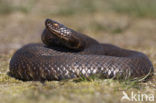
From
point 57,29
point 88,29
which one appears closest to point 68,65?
point 57,29

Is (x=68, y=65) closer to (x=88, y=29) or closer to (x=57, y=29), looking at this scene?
(x=57, y=29)

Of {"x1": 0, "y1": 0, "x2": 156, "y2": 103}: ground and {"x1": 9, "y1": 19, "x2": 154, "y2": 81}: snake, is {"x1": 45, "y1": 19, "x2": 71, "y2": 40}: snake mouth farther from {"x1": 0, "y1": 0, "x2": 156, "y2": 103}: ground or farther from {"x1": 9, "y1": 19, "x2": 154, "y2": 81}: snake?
{"x1": 0, "y1": 0, "x2": 156, "y2": 103}: ground

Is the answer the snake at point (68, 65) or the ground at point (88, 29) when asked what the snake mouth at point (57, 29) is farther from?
the ground at point (88, 29)

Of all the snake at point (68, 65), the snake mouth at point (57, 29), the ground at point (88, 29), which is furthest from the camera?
the snake mouth at point (57, 29)

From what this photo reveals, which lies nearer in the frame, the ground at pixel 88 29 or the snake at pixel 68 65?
the ground at pixel 88 29

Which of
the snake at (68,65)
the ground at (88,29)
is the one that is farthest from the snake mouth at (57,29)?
the ground at (88,29)

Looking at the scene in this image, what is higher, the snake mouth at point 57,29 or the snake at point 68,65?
the snake mouth at point 57,29

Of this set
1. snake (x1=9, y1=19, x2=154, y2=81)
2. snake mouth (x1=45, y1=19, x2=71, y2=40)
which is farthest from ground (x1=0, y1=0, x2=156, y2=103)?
snake mouth (x1=45, y1=19, x2=71, y2=40)
